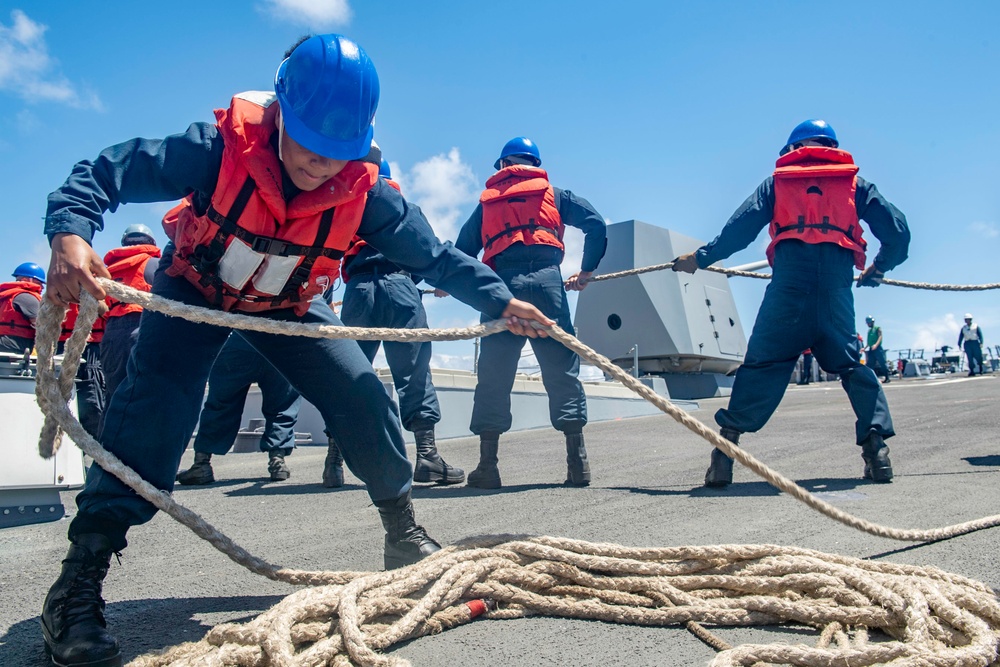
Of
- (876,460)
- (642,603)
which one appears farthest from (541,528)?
(876,460)

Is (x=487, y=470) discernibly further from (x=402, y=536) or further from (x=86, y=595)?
(x=86, y=595)

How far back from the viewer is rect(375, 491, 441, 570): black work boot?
2229 millimetres

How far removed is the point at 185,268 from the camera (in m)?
2.09

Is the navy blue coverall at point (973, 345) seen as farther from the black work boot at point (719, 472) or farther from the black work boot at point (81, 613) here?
the black work boot at point (81, 613)

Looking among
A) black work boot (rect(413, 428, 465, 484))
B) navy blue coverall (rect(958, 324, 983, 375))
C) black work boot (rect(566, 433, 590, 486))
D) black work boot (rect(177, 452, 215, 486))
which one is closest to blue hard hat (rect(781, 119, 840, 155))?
black work boot (rect(566, 433, 590, 486))

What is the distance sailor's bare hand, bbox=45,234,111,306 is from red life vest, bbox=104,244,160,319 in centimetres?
275

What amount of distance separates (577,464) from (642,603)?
206 centimetres

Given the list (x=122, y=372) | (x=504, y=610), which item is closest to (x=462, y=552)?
(x=504, y=610)

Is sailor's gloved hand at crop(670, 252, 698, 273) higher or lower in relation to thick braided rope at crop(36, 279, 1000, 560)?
higher

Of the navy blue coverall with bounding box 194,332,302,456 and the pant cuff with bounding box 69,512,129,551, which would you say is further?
the navy blue coverall with bounding box 194,332,302,456

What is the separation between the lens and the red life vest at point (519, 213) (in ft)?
13.6

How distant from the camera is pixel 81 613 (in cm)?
167

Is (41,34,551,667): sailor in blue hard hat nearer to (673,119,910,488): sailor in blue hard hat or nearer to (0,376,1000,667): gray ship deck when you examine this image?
(0,376,1000,667): gray ship deck

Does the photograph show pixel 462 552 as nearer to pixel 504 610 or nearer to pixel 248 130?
pixel 504 610
